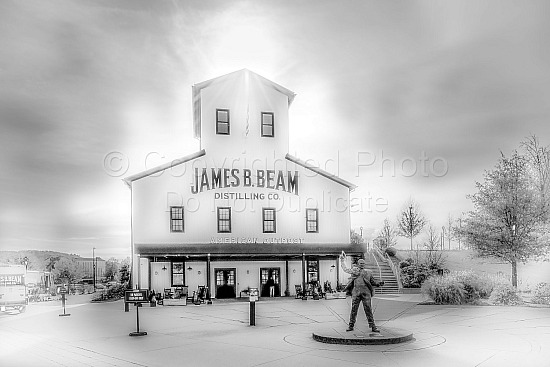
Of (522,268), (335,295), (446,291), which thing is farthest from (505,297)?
(522,268)

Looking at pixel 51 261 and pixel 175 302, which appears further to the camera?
pixel 51 261

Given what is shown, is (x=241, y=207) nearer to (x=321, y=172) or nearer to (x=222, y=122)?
(x=222, y=122)

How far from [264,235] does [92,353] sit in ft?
57.4

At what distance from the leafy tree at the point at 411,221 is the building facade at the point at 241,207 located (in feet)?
55.5

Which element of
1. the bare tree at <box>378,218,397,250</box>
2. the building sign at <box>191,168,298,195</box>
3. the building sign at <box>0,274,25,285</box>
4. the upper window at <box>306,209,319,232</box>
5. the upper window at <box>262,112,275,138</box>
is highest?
the upper window at <box>262,112,275,138</box>

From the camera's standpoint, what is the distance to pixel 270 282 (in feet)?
93.0

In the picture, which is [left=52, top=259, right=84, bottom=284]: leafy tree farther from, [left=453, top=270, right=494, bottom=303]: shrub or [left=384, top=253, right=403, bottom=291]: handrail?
[left=453, top=270, right=494, bottom=303]: shrub

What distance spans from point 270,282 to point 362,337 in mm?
17264

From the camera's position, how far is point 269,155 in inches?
1135

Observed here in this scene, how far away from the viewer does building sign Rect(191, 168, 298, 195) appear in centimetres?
2758

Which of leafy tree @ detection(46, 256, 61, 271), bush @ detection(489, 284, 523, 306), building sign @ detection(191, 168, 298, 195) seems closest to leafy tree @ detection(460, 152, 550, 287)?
bush @ detection(489, 284, 523, 306)

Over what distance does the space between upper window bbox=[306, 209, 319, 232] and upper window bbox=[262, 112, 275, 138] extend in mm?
4657

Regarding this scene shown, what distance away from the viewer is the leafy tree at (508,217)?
968 inches

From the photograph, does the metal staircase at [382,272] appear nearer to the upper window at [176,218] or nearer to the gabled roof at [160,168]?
the upper window at [176,218]
